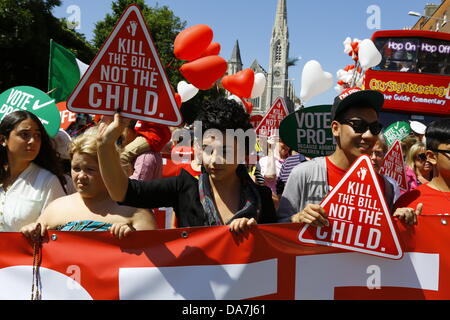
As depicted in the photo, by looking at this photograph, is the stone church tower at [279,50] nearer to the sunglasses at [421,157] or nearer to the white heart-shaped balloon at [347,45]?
the white heart-shaped balloon at [347,45]

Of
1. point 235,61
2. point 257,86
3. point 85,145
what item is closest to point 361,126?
point 85,145

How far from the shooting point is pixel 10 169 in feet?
10.0

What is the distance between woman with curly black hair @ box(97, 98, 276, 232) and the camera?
228 cm

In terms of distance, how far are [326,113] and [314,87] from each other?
92.6 inches

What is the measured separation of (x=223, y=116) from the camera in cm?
239

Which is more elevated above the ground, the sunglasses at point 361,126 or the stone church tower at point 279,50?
the stone church tower at point 279,50

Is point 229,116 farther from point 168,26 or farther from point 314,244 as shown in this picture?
point 168,26

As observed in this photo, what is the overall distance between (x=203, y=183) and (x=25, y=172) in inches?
54.5

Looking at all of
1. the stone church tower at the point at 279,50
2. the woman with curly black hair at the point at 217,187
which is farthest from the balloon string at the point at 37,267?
the stone church tower at the point at 279,50

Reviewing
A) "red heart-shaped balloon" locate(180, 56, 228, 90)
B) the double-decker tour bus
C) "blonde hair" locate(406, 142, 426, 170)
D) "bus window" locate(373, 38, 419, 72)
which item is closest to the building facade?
the double-decker tour bus

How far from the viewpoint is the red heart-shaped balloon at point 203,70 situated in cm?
548

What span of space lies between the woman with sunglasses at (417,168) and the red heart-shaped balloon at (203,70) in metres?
2.54

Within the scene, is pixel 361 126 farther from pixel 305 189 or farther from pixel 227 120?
pixel 227 120

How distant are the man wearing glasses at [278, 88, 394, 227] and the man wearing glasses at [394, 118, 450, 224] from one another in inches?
5.7
